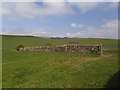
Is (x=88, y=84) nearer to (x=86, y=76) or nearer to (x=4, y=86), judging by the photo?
(x=86, y=76)

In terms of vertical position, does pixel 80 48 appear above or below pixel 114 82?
above

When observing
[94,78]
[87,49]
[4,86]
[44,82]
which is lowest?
[4,86]

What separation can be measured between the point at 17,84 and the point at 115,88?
735 centimetres

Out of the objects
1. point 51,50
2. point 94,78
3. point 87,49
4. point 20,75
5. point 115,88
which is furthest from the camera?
point 51,50

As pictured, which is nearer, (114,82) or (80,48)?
(114,82)

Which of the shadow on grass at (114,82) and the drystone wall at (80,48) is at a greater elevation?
the drystone wall at (80,48)

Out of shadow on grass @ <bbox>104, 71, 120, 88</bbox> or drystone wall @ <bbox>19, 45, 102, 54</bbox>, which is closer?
shadow on grass @ <bbox>104, 71, 120, 88</bbox>

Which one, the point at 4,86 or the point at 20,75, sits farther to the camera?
the point at 20,75

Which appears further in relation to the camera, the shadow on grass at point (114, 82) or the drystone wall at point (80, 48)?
the drystone wall at point (80, 48)

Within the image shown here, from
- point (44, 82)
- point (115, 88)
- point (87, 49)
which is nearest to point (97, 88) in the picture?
point (115, 88)

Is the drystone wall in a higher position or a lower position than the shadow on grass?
higher

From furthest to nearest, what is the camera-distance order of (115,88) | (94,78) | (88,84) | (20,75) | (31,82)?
(20,75), (31,82), (94,78), (88,84), (115,88)

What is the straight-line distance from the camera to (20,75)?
8516mm

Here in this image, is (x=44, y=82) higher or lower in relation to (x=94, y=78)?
lower
